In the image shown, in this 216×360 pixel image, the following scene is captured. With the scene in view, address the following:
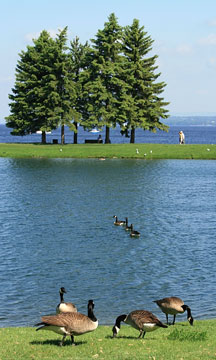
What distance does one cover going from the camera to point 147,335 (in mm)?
17047

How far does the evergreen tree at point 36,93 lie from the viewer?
88.5 metres

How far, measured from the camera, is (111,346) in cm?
1520

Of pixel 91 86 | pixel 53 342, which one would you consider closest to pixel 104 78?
pixel 91 86

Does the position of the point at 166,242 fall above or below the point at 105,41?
below

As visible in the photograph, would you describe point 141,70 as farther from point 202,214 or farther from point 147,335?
point 147,335

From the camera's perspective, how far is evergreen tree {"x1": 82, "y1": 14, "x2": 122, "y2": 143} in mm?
88125

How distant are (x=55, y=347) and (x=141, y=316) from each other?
8.14ft

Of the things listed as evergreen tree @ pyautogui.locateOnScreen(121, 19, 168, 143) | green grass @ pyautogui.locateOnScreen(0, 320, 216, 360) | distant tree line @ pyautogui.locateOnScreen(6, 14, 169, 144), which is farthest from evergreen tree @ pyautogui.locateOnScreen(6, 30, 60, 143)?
green grass @ pyautogui.locateOnScreen(0, 320, 216, 360)

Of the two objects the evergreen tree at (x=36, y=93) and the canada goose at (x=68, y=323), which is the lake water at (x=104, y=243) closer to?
the canada goose at (x=68, y=323)

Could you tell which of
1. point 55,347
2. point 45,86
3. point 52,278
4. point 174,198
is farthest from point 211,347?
point 45,86

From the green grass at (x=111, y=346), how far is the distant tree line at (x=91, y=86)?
236 feet

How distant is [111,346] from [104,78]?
77.7 m

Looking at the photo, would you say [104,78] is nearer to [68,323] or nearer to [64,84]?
[64,84]

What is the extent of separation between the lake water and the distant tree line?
26.2 metres
